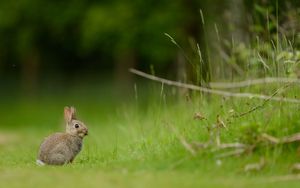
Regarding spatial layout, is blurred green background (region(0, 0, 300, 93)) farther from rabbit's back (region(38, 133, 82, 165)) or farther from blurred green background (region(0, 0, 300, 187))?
rabbit's back (region(38, 133, 82, 165))

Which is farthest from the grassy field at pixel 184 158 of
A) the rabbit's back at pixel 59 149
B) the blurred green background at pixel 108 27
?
the blurred green background at pixel 108 27

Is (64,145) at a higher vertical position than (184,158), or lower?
higher

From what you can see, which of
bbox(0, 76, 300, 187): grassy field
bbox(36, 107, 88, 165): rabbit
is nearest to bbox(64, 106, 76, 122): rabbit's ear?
bbox(36, 107, 88, 165): rabbit

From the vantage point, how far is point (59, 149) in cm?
1059

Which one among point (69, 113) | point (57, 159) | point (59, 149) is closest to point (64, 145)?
point (59, 149)

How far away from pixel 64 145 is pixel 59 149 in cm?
14

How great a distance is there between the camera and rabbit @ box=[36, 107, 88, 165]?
34.6 ft

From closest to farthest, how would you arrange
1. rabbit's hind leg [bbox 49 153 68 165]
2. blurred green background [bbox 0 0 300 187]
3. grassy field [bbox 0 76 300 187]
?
1. grassy field [bbox 0 76 300 187]
2. blurred green background [bbox 0 0 300 187]
3. rabbit's hind leg [bbox 49 153 68 165]

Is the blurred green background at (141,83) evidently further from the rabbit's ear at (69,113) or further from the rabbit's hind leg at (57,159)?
the rabbit's ear at (69,113)

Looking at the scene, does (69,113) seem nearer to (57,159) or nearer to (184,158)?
(57,159)

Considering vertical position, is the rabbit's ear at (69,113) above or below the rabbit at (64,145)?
above

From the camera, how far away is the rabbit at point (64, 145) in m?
10.5

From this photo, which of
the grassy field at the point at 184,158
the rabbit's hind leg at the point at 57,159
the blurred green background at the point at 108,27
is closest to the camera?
the grassy field at the point at 184,158

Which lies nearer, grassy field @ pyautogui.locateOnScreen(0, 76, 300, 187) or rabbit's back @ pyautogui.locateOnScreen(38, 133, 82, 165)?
grassy field @ pyautogui.locateOnScreen(0, 76, 300, 187)
